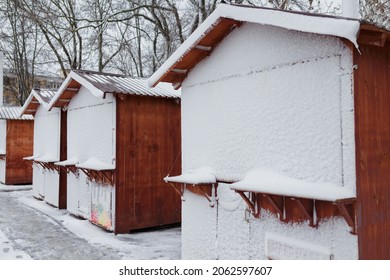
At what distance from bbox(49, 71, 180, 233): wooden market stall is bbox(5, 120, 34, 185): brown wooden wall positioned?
9.92 metres

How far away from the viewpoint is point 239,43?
6.22 m

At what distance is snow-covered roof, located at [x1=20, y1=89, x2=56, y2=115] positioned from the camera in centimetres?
1429

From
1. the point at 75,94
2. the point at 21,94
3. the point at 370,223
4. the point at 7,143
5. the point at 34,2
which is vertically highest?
the point at 34,2

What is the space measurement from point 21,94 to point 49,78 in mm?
2622

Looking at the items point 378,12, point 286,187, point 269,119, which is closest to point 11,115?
point 378,12

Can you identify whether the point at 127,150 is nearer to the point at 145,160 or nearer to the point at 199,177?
the point at 145,160

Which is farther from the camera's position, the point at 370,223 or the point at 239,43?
the point at 239,43

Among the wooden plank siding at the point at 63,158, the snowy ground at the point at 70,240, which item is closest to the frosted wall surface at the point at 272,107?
the snowy ground at the point at 70,240

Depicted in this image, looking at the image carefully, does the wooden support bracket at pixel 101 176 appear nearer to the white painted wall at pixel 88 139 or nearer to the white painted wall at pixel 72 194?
the white painted wall at pixel 88 139

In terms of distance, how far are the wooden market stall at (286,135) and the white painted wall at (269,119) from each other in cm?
2

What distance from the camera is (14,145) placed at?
65.1ft

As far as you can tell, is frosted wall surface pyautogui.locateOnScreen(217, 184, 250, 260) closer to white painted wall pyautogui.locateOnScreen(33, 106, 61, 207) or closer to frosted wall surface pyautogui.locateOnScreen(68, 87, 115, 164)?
frosted wall surface pyautogui.locateOnScreen(68, 87, 115, 164)
